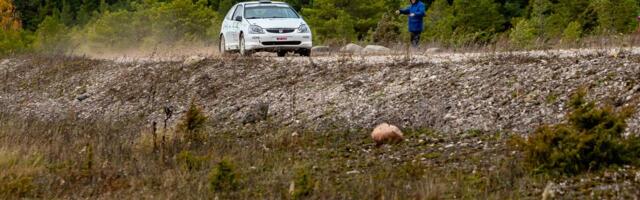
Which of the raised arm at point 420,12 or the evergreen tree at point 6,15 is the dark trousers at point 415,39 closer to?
the raised arm at point 420,12

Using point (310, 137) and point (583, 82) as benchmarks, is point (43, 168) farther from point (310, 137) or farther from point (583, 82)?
point (583, 82)

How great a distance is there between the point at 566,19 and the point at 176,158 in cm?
4099

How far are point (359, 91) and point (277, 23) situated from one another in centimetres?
621

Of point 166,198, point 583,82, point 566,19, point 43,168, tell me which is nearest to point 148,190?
point 166,198

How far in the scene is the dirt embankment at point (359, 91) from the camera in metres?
10.3

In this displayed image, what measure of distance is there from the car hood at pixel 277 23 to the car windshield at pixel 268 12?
503 mm

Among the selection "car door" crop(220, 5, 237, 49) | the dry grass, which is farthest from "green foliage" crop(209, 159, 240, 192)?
"car door" crop(220, 5, 237, 49)

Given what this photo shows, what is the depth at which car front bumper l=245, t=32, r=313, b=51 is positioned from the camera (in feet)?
59.8

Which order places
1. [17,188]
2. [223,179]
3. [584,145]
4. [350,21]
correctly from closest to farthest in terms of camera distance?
1. [584,145]
2. [223,179]
3. [17,188]
4. [350,21]

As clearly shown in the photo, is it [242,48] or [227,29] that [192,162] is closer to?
[242,48]

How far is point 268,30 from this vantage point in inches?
719

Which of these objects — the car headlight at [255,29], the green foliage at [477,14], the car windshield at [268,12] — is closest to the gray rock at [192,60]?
the car headlight at [255,29]

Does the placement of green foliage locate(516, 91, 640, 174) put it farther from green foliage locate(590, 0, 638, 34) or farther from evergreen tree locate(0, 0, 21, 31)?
evergreen tree locate(0, 0, 21, 31)

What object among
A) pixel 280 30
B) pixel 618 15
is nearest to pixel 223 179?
pixel 280 30
